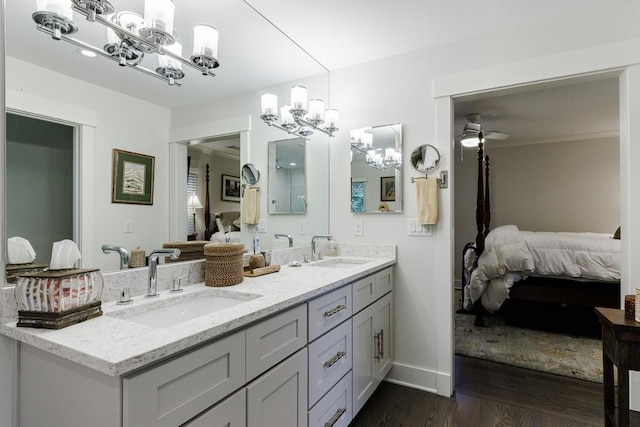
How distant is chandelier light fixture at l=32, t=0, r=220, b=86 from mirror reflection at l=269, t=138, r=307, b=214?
854 millimetres

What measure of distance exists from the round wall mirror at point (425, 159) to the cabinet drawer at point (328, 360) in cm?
119

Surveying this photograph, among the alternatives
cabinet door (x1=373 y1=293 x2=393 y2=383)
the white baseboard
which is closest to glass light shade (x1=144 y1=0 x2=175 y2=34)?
cabinet door (x1=373 y1=293 x2=393 y2=383)

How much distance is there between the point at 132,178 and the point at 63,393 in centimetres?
81

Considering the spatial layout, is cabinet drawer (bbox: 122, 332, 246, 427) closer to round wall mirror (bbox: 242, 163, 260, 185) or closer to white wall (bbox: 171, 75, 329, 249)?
white wall (bbox: 171, 75, 329, 249)

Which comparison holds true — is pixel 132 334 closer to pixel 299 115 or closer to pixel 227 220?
pixel 227 220

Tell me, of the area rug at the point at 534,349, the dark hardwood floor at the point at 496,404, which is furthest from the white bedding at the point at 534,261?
the dark hardwood floor at the point at 496,404

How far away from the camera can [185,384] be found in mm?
878

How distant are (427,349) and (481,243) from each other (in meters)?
1.74

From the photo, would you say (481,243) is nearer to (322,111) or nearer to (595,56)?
(595,56)

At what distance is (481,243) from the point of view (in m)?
3.59

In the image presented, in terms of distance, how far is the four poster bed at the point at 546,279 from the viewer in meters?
3.21

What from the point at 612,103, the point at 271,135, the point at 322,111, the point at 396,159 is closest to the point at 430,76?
the point at 396,159

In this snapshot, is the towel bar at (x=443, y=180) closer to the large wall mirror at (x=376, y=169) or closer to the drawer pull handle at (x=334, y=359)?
the large wall mirror at (x=376, y=169)

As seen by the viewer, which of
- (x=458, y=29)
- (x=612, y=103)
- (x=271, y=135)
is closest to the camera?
(x=458, y=29)
